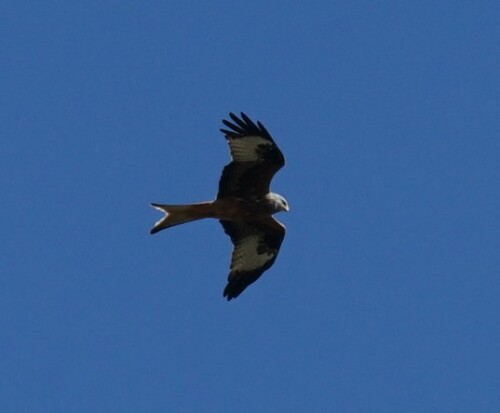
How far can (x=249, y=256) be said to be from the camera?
61.3 ft

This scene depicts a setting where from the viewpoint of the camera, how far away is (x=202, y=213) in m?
17.6

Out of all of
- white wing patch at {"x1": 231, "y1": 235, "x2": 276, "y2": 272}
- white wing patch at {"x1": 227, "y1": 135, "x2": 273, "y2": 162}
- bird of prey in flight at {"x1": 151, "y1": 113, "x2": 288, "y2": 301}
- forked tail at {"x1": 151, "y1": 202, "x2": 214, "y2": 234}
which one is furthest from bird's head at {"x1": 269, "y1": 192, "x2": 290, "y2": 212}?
white wing patch at {"x1": 231, "y1": 235, "x2": 276, "y2": 272}

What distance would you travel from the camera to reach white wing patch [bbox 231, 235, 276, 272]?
18.7 m

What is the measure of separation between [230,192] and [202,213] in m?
0.46

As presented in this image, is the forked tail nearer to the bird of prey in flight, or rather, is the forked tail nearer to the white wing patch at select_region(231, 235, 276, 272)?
the bird of prey in flight

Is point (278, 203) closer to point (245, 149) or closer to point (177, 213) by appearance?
point (245, 149)

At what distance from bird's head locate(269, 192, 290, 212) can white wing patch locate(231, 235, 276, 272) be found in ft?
3.43

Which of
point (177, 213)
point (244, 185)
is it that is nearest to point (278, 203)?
point (244, 185)

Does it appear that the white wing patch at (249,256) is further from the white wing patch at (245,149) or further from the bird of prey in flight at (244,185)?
the white wing patch at (245,149)

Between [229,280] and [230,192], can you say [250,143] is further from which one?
[229,280]

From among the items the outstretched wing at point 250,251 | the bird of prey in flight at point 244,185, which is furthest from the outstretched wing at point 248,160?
the outstretched wing at point 250,251

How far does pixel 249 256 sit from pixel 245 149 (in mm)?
1772

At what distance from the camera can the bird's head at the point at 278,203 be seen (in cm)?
1772

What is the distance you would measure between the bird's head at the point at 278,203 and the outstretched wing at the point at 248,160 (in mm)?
138
